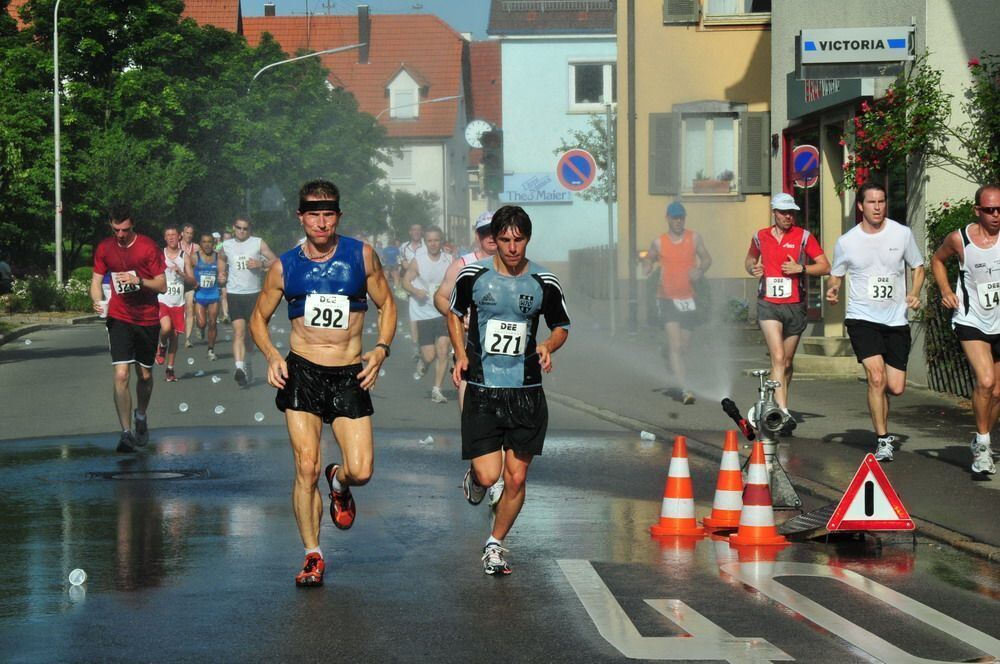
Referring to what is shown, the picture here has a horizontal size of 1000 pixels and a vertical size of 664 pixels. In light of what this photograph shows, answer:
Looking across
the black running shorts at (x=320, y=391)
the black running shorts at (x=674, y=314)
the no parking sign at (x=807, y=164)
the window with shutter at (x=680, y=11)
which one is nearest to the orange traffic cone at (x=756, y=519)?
the black running shorts at (x=320, y=391)

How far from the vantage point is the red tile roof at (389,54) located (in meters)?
95.2

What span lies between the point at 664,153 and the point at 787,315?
46.6ft

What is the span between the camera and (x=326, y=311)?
777cm

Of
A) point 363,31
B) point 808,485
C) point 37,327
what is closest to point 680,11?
point 37,327

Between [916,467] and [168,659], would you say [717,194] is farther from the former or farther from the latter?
[168,659]

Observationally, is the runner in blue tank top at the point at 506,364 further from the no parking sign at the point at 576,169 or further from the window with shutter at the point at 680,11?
the window with shutter at the point at 680,11

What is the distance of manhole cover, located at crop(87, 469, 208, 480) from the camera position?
11146mm

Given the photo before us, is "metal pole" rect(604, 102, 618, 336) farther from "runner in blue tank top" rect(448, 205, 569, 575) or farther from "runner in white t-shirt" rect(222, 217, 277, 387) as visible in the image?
"runner in blue tank top" rect(448, 205, 569, 575)

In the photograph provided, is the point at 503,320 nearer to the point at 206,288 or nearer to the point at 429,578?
the point at 429,578

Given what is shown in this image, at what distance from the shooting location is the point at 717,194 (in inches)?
1126

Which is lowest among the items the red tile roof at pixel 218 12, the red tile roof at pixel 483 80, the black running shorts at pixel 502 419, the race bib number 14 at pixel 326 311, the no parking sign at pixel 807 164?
the black running shorts at pixel 502 419

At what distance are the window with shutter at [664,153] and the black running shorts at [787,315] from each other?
13189mm

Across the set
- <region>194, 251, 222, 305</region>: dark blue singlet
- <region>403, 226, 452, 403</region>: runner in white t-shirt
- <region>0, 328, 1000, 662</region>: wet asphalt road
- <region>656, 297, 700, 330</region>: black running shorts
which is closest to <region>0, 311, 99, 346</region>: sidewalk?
<region>194, 251, 222, 305</region>: dark blue singlet

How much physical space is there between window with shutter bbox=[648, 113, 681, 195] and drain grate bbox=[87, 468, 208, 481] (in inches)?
643
